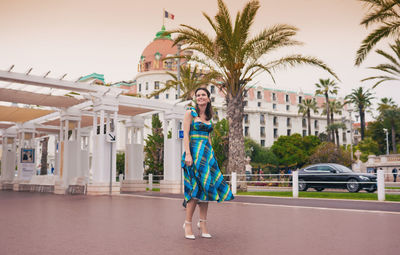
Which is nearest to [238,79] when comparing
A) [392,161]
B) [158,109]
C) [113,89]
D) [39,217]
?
[158,109]

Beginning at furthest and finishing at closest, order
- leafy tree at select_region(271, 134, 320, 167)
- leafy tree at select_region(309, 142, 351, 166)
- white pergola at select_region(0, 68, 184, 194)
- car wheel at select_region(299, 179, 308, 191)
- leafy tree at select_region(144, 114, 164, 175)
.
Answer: leafy tree at select_region(271, 134, 320, 167)
leafy tree at select_region(309, 142, 351, 166)
leafy tree at select_region(144, 114, 164, 175)
car wheel at select_region(299, 179, 308, 191)
white pergola at select_region(0, 68, 184, 194)

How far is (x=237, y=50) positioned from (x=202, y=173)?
13094 millimetres

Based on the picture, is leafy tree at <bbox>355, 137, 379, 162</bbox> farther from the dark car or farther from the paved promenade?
the paved promenade

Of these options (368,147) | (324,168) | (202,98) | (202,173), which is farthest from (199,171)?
(368,147)

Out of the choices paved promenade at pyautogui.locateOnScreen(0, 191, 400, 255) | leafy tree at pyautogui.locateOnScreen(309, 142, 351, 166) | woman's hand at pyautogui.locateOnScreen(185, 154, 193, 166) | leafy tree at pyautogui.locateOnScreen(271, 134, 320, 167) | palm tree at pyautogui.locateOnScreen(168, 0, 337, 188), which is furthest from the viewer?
leafy tree at pyautogui.locateOnScreen(271, 134, 320, 167)

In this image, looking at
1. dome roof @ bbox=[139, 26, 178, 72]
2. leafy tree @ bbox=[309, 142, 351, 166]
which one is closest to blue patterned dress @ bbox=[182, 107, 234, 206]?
leafy tree @ bbox=[309, 142, 351, 166]

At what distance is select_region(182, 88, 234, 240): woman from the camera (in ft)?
16.4

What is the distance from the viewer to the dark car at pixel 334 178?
17.5 meters

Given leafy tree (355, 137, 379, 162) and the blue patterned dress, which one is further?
leafy tree (355, 137, 379, 162)

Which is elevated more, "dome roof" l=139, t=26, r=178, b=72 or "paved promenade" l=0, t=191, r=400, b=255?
"dome roof" l=139, t=26, r=178, b=72

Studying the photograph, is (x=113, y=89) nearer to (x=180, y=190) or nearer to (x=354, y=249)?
(x=180, y=190)

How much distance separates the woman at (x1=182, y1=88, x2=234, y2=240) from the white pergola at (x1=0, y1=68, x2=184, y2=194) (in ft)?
36.1

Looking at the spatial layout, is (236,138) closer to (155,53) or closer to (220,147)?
(220,147)

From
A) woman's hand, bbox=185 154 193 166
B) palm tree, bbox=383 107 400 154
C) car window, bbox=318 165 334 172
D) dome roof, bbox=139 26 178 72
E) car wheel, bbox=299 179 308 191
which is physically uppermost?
dome roof, bbox=139 26 178 72
